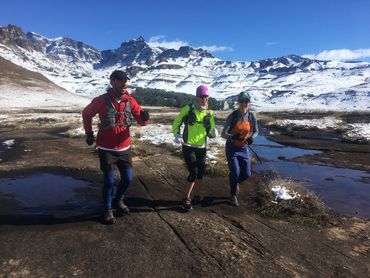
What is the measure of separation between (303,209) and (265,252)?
2461 millimetres

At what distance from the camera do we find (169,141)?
18875mm

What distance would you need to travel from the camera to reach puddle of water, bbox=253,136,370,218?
33.9 feet

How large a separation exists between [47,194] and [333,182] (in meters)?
9.24

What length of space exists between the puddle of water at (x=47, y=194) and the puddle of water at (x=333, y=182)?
6424mm

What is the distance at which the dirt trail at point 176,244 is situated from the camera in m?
5.57

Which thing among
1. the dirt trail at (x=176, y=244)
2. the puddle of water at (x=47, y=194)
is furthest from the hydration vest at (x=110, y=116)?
the puddle of water at (x=47, y=194)

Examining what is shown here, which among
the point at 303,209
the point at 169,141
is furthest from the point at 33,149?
the point at 303,209

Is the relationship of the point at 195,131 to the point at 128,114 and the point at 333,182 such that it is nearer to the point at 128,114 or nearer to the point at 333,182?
the point at 128,114

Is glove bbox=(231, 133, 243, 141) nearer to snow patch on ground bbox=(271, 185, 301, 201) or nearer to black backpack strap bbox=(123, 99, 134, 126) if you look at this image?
snow patch on ground bbox=(271, 185, 301, 201)

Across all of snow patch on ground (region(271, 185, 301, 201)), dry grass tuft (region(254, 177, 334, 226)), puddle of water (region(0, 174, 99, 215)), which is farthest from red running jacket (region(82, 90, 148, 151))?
snow patch on ground (region(271, 185, 301, 201))

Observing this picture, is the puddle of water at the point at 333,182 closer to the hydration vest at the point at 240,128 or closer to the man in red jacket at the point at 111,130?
the hydration vest at the point at 240,128

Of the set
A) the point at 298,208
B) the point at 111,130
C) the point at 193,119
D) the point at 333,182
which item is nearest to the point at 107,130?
the point at 111,130

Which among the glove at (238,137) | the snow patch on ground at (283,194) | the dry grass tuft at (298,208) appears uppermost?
the glove at (238,137)

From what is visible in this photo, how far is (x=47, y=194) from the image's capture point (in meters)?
9.57
